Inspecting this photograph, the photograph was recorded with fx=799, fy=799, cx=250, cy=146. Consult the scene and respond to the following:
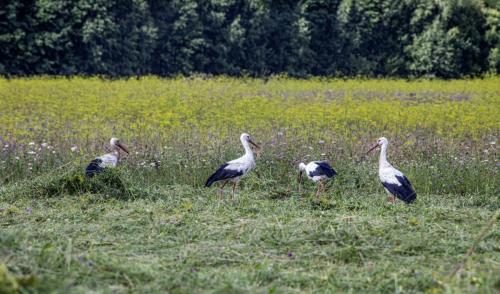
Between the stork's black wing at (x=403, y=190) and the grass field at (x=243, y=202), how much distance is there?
0.18 metres

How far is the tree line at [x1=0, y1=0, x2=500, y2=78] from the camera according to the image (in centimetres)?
2580

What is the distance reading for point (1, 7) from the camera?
2527 centimetres

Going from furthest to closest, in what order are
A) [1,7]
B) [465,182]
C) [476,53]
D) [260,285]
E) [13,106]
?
[476,53] → [1,7] → [13,106] → [465,182] → [260,285]

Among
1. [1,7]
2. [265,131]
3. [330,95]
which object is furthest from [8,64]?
[265,131]

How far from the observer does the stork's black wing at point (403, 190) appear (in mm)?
8945

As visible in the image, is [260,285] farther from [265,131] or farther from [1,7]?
[1,7]

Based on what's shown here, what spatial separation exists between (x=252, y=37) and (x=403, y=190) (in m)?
21.1

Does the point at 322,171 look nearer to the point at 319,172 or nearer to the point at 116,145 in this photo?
the point at 319,172

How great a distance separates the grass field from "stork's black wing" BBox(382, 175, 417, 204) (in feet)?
0.57

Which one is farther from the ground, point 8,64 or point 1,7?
point 1,7

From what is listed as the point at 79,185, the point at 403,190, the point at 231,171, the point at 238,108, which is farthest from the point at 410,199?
the point at 238,108

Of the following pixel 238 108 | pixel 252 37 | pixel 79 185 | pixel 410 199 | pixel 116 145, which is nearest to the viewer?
pixel 410 199

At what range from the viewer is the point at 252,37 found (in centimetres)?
2959

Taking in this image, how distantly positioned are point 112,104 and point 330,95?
5.99 m
